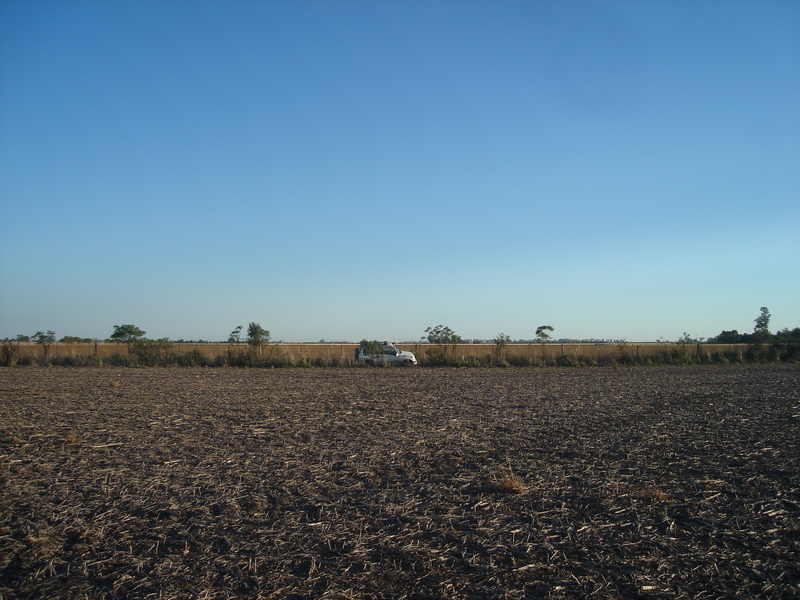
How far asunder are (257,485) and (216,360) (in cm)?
3194

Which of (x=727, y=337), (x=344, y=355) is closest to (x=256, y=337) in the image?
(x=344, y=355)

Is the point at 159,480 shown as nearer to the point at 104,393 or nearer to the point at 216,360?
the point at 104,393

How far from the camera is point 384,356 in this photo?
37531 millimetres

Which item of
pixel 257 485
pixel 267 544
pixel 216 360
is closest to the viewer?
pixel 267 544

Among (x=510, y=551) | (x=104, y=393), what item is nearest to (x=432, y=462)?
(x=510, y=551)

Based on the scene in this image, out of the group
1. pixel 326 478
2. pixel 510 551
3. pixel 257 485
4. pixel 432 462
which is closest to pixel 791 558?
pixel 510 551

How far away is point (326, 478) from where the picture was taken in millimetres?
6934

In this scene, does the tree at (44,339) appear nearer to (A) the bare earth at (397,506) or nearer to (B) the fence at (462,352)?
(B) the fence at (462,352)

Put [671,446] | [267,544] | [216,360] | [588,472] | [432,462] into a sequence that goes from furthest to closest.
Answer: [216,360]
[671,446]
[432,462]
[588,472]
[267,544]

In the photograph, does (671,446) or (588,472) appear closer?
(588,472)

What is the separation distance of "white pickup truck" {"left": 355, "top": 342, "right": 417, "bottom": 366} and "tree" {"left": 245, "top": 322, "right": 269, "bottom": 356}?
657 centimetres

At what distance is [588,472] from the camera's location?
7.12 m

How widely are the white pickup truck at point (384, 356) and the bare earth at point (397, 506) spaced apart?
25.0 m

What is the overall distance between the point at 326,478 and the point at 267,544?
7.05 ft
